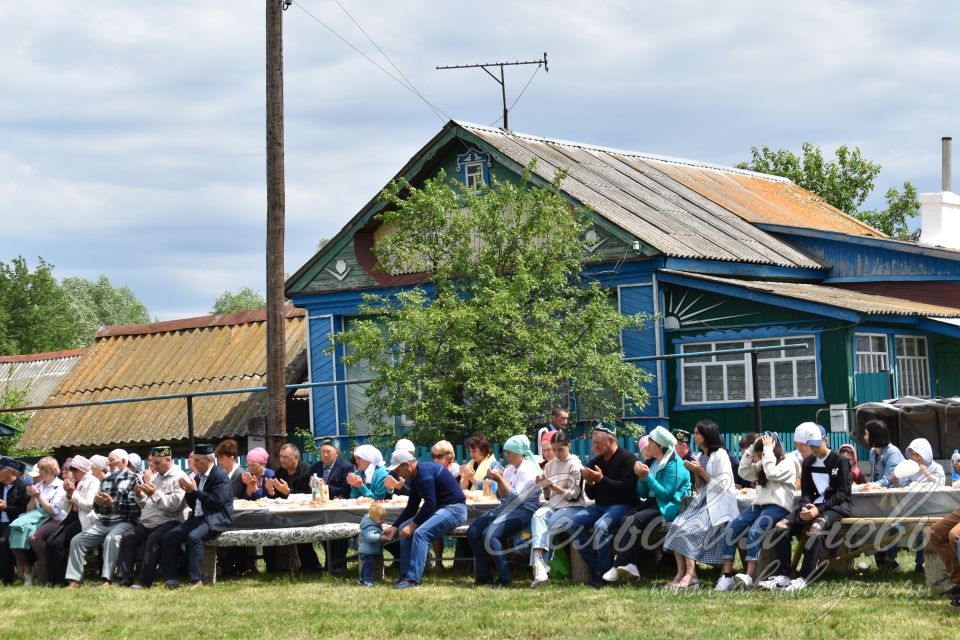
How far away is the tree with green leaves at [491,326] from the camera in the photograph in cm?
2081

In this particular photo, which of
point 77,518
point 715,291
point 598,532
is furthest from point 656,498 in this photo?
point 715,291

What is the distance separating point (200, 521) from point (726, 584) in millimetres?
5395

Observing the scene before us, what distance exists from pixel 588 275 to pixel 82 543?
11.9 metres

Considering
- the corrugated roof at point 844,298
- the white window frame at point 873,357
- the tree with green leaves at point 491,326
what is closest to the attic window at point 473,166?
the tree with green leaves at point 491,326

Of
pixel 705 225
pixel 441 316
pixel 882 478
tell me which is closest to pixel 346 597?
pixel 882 478

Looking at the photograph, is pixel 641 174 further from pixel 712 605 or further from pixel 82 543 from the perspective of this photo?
pixel 712 605

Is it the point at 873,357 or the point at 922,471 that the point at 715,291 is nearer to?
the point at 873,357

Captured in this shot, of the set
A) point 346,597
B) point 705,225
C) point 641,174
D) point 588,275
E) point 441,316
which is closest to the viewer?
point 346,597

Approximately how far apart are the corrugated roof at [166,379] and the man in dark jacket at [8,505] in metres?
12.7

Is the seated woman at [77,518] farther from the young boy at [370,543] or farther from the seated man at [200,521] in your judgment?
the young boy at [370,543]

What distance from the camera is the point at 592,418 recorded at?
22000mm

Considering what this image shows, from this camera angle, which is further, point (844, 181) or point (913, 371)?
point (844, 181)

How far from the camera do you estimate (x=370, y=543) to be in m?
13.5

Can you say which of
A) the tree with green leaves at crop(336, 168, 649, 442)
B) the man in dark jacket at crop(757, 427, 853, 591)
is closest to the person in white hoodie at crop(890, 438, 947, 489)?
the man in dark jacket at crop(757, 427, 853, 591)
